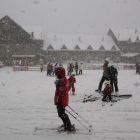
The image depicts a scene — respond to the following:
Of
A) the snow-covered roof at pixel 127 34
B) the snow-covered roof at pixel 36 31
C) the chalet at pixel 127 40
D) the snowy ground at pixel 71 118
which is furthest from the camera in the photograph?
the snow-covered roof at pixel 127 34

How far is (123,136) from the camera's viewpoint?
4.02 meters

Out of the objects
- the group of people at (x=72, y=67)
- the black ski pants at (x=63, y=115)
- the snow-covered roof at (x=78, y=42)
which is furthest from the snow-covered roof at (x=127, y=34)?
the black ski pants at (x=63, y=115)

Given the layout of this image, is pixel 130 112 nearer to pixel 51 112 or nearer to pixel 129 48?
pixel 51 112

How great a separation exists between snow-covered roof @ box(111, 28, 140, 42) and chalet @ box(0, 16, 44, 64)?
1217 inches

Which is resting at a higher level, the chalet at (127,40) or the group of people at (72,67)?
the chalet at (127,40)

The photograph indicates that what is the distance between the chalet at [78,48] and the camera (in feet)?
158

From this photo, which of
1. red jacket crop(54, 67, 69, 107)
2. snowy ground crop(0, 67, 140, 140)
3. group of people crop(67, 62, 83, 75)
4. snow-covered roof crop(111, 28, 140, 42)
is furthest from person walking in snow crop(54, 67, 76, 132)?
snow-covered roof crop(111, 28, 140, 42)

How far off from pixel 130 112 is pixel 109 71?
123 inches

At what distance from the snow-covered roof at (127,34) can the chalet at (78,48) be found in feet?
15.5

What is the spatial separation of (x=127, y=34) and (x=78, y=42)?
1791 cm

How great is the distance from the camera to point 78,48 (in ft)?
160

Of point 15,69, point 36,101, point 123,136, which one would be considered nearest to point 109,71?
point 36,101

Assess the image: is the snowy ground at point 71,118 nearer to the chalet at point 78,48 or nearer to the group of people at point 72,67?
the group of people at point 72,67

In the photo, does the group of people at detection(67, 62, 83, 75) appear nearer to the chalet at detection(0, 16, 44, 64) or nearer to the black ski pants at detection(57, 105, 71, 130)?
the black ski pants at detection(57, 105, 71, 130)
